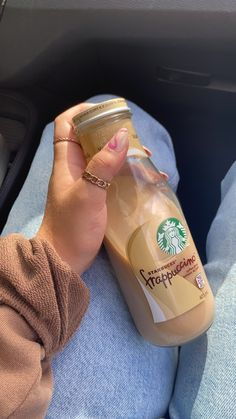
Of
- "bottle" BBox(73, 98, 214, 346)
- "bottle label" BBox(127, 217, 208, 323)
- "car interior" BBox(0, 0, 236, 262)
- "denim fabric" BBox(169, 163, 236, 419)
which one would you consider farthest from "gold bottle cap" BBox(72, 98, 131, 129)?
"car interior" BBox(0, 0, 236, 262)

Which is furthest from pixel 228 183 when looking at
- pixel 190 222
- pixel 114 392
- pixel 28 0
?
pixel 28 0

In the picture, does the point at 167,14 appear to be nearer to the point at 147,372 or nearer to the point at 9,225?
the point at 9,225

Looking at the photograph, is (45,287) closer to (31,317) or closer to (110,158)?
(31,317)

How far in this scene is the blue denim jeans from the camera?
55 cm

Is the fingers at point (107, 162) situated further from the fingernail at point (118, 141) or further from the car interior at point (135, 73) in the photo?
the car interior at point (135, 73)

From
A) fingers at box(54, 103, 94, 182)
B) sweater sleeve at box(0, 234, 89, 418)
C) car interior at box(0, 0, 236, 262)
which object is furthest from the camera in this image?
car interior at box(0, 0, 236, 262)

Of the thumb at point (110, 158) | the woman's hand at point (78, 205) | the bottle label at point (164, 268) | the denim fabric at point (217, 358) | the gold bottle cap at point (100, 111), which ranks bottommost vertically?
the denim fabric at point (217, 358)

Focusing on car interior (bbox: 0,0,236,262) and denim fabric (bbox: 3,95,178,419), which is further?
car interior (bbox: 0,0,236,262)

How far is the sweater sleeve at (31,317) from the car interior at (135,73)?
398 millimetres

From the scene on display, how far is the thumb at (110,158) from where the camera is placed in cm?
51

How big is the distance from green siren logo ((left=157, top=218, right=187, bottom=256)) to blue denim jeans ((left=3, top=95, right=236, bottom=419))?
4.5 inches

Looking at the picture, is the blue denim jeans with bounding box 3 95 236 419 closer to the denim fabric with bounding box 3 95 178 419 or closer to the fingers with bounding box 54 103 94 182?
the denim fabric with bounding box 3 95 178 419

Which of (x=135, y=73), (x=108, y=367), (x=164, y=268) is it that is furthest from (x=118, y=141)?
(x=135, y=73)

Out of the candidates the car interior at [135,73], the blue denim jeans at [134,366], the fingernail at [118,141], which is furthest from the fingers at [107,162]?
the car interior at [135,73]
